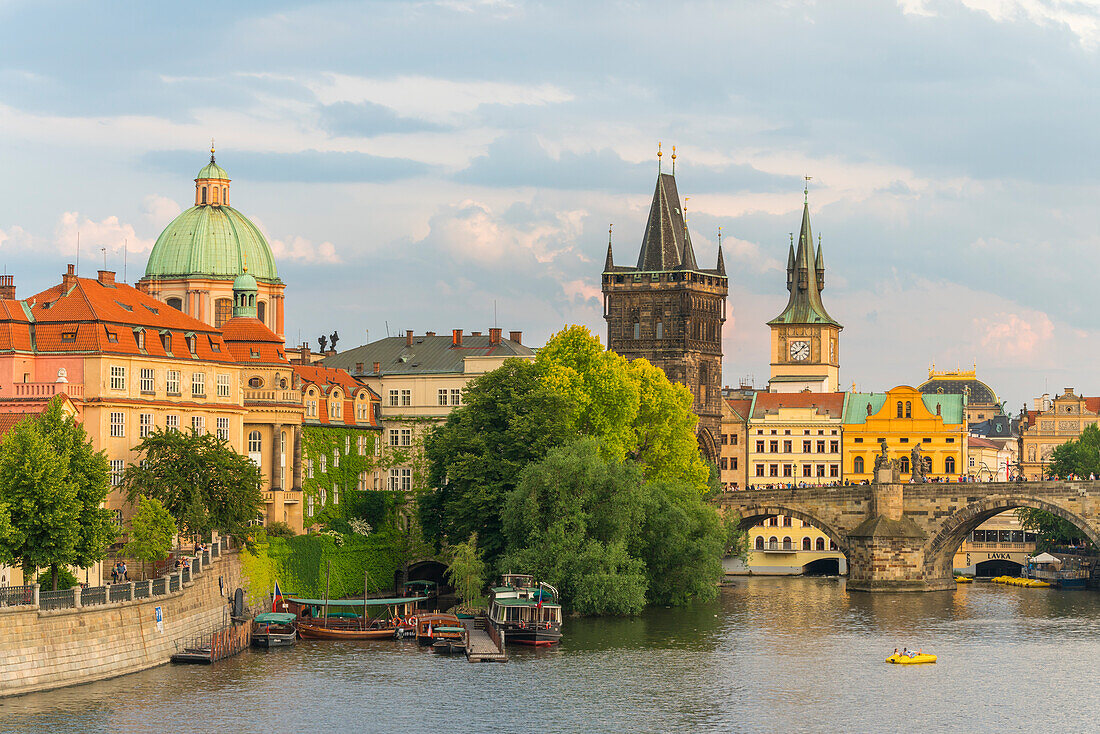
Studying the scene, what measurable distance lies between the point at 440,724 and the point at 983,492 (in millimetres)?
70574

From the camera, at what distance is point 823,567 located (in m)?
166

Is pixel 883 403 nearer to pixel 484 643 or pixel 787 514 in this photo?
pixel 787 514

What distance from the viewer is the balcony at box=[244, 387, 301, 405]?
11119 cm

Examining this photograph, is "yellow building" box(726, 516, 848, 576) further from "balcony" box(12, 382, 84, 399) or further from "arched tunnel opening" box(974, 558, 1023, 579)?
"balcony" box(12, 382, 84, 399)

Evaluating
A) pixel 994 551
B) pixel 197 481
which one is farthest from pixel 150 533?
pixel 994 551

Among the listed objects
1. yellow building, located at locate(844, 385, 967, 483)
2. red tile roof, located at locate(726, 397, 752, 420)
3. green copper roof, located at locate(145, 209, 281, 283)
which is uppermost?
green copper roof, located at locate(145, 209, 281, 283)

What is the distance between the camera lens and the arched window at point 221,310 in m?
148

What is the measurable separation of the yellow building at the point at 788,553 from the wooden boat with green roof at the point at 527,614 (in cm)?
6606

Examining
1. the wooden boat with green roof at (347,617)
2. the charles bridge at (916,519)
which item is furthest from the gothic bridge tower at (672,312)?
the wooden boat with green roof at (347,617)

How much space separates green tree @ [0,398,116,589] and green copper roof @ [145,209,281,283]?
70429 millimetres

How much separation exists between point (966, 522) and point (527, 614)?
50.4 metres

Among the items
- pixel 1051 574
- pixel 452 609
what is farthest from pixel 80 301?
pixel 1051 574

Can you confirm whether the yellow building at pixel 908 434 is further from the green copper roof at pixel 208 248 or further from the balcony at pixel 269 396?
the balcony at pixel 269 396

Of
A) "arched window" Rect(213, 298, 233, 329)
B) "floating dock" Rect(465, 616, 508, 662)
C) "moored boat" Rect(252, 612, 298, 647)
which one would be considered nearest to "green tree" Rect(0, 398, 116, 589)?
"moored boat" Rect(252, 612, 298, 647)
